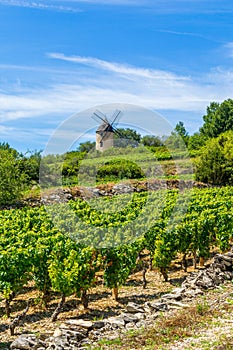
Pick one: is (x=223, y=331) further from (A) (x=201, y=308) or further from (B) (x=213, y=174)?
(B) (x=213, y=174)

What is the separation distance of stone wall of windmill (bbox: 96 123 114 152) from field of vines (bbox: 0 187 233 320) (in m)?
31.0

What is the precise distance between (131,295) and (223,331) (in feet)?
17.8

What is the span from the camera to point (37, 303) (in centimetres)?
1435

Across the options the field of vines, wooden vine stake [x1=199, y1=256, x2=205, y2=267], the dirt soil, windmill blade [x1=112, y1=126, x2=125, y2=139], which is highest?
windmill blade [x1=112, y1=126, x2=125, y2=139]

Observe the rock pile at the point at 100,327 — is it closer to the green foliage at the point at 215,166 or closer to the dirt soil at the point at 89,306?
the dirt soil at the point at 89,306

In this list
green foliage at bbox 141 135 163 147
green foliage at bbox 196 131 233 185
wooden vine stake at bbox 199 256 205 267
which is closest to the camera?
wooden vine stake at bbox 199 256 205 267

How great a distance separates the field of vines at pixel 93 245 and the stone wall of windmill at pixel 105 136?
102 ft

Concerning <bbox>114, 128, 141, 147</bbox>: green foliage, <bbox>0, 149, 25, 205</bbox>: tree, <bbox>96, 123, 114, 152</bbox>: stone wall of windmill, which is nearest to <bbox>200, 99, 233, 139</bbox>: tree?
<bbox>114, 128, 141, 147</bbox>: green foliage

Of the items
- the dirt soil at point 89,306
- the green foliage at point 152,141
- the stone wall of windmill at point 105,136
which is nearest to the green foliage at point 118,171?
the stone wall of windmill at point 105,136

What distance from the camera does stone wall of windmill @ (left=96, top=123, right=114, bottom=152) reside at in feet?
178

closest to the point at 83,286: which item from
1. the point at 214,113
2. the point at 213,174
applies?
the point at 213,174

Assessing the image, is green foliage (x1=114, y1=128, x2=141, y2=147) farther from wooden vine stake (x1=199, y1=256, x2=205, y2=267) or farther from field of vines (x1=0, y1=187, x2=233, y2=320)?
wooden vine stake (x1=199, y1=256, x2=205, y2=267)

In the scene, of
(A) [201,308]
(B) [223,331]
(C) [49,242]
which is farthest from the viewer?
(C) [49,242]

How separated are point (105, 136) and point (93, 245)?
133 feet
